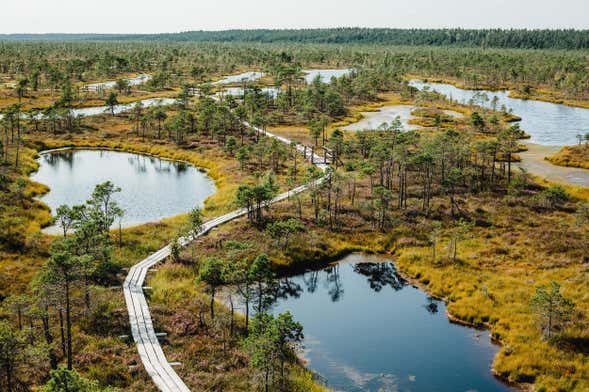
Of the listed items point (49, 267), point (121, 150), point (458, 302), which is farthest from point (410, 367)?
point (121, 150)

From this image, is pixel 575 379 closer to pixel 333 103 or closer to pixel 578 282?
pixel 578 282

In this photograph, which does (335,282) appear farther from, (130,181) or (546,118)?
(546,118)

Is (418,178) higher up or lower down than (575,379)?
higher up

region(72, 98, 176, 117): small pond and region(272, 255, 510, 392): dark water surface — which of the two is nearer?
region(272, 255, 510, 392): dark water surface

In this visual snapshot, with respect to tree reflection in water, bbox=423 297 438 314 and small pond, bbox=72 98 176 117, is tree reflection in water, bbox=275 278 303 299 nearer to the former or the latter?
tree reflection in water, bbox=423 297 438 314

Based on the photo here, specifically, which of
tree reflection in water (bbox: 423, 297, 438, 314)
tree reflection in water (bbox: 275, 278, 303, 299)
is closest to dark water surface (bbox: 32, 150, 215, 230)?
tree reflection in water (bbox: 275, 278, 303, 299)

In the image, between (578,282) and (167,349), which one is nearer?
(167,349)

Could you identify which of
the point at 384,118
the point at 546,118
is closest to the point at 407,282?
the point at 384,118
